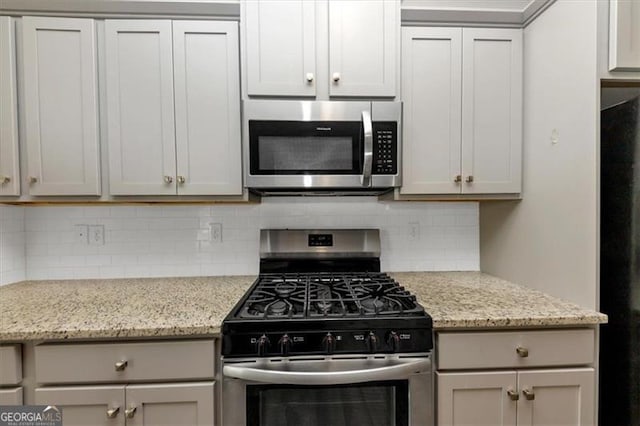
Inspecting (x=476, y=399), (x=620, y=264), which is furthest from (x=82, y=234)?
(x=620, y=264)

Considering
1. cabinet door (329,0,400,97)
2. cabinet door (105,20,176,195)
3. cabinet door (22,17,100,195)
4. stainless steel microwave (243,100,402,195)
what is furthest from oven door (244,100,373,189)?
cabinet door (22,17,100,195)

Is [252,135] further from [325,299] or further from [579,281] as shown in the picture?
[579,281]

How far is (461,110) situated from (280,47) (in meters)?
0.94

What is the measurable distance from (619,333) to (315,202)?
150cm

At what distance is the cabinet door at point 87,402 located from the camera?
120 cm

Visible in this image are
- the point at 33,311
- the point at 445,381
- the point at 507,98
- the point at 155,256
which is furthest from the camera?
the point at 155,256

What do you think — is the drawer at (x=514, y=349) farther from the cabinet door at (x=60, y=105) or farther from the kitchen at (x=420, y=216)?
the cabinet door at (x=60, y=105)

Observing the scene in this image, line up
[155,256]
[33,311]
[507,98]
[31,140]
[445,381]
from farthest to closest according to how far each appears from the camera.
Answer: [155,256]
[507,98]
[31,140]
[33,311]
[445,381]

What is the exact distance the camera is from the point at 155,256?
2.01m

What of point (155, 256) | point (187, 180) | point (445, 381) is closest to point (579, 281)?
point (445, 381)

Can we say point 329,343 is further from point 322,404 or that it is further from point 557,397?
point 557,397

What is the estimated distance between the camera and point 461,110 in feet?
5.65

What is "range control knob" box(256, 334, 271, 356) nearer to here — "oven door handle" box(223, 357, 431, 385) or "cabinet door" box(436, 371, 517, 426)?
"oven door handle" box(223, 357, 431, 385)

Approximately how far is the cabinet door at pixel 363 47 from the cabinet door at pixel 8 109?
1484 millimetres
